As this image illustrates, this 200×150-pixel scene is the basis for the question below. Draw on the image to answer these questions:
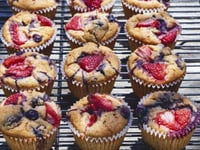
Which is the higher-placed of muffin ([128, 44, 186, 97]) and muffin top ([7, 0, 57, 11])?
muffin top ([7, 0, 57, 11])

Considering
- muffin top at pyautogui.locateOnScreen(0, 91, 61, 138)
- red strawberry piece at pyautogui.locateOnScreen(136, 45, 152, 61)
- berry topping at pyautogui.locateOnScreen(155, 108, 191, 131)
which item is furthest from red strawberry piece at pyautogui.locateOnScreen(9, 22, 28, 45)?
berry topping at pyautogui.locateOnScreen(155, 108, 191, 131)

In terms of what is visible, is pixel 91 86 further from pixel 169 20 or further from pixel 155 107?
pixel 169 20

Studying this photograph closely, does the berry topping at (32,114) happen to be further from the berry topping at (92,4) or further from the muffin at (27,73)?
the berry topping at (92,4)

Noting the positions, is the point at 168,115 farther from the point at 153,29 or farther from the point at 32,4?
the point at 32,4

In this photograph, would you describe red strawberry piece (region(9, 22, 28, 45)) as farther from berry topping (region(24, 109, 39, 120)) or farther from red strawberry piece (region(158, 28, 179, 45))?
red strawberry piece (region(158, 28, 179, 45))

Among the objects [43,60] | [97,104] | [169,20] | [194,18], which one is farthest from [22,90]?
[194,18]

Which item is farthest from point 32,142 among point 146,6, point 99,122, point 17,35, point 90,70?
point 146,6

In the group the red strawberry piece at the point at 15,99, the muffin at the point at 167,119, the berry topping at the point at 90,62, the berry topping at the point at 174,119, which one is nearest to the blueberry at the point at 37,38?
the berry topping at the point at 90,62
